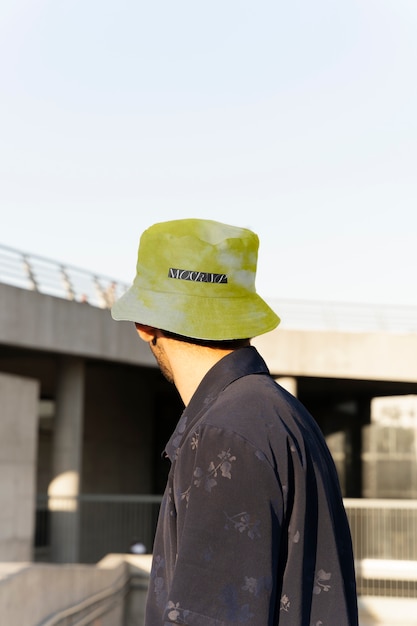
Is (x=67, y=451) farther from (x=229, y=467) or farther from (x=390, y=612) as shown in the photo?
(x=229, y=467)

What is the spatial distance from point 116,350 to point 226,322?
22803mm

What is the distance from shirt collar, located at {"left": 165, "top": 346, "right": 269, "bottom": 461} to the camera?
80.7 inches

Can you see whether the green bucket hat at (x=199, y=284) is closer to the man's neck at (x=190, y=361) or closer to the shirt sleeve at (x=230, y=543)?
the man's neck at (x=190, y=361)

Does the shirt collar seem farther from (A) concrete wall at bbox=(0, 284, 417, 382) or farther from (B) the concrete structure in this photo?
(A) concrete wall at bbox=(0, 284, 417, 382)

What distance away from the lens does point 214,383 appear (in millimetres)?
2098

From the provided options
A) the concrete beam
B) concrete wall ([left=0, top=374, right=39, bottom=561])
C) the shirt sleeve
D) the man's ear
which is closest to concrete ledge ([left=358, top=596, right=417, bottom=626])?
concrete wall ([left=0, top=374, right=39, bottom=561])

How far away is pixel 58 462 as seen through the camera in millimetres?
25797

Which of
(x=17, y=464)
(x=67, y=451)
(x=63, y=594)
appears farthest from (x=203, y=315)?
(x=67, y=451)

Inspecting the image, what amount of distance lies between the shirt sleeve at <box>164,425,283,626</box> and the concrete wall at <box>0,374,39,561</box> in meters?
16.3

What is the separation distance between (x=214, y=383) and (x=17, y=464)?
56.3ft

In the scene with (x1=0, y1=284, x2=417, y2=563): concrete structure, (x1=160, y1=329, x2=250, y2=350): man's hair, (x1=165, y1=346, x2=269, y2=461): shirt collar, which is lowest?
(x1=165, y1=346, x2=269, y2=461): shirt collar

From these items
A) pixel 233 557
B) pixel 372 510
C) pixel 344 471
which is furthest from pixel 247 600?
pixel 344 471

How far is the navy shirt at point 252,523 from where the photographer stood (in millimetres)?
1784

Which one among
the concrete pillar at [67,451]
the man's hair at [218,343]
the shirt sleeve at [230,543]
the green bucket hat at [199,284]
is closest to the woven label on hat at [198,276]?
the green bucket hat at [199,284]
